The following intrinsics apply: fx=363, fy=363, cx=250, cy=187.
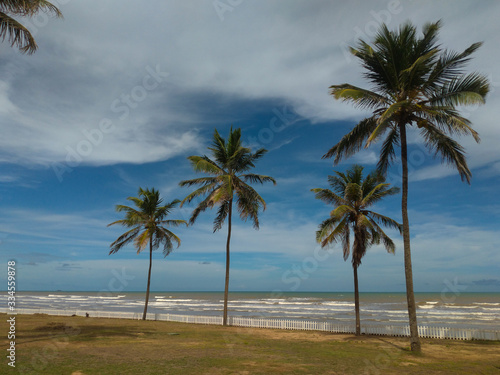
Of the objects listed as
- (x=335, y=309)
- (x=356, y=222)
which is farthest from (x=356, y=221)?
(x=335, y=309)

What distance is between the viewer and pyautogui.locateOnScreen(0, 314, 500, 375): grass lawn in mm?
10148

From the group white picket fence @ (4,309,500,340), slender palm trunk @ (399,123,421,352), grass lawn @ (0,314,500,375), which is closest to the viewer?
grass lawn @ (0,314,500,375)

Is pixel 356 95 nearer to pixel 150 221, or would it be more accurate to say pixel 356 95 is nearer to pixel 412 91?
pixel 412 91

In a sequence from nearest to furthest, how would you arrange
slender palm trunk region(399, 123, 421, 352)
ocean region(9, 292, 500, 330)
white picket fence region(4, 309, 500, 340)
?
slender palm trunk region(399, 123, 421, 352)
white picket fence region(4, 309, 500, 340)
ocean region(9, 292, 500, 330)

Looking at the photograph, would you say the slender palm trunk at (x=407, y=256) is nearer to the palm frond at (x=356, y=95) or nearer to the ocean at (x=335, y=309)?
the palm frond at (x=356, y=95)

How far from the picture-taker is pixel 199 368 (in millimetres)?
10344

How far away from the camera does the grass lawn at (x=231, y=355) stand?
10.1 meters

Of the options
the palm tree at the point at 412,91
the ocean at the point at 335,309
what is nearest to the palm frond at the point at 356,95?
the palm tree at the point at 412,91

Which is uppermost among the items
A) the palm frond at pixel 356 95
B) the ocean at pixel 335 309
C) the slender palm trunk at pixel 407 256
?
the palm frond at pixel 356 95

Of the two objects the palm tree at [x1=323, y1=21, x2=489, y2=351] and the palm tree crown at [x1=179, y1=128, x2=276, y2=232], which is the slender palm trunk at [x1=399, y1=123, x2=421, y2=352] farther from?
the palm tree crown at [x1=179, y1=128, x2=276, y2=232]

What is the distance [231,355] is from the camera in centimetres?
1259

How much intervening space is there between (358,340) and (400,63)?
498 inches

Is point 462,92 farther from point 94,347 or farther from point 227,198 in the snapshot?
point 94,347

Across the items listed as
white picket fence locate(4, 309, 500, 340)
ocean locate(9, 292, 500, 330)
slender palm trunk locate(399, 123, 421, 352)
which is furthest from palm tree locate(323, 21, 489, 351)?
ocean locate(9, 292, 500, 330)
